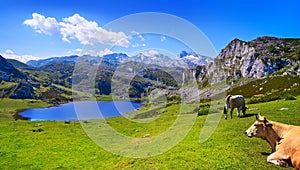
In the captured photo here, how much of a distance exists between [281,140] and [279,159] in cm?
107

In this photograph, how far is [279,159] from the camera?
42.0 ft

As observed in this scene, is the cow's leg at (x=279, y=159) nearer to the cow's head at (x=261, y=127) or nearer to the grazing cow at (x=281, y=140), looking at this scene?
the grazing cow at (x=281, y=140)

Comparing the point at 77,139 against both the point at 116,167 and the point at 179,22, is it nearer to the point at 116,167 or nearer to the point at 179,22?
the point at 116,167

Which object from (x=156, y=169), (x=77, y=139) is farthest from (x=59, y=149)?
(x=156, y=169)

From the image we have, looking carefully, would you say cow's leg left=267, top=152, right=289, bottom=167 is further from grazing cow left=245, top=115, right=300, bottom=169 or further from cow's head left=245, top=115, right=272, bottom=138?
cow's head left=245, top=115, right=272, bottom=138

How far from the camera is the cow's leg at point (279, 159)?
41.0 ft

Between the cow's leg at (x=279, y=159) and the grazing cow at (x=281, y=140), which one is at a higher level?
the grazing cow at (x=281, y=140)

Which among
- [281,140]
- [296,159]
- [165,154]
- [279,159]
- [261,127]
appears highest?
[261,127]

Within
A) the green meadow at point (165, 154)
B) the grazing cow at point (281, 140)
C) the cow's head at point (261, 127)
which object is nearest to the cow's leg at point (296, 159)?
the grazing cow at point (281, 140)

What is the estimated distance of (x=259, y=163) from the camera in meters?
13.5

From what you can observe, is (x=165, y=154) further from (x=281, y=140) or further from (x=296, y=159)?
(x=296, y=159)

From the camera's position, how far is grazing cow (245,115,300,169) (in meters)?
12.1

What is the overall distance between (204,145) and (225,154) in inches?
125

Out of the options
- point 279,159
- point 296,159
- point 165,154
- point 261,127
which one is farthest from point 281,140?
point 165,154
